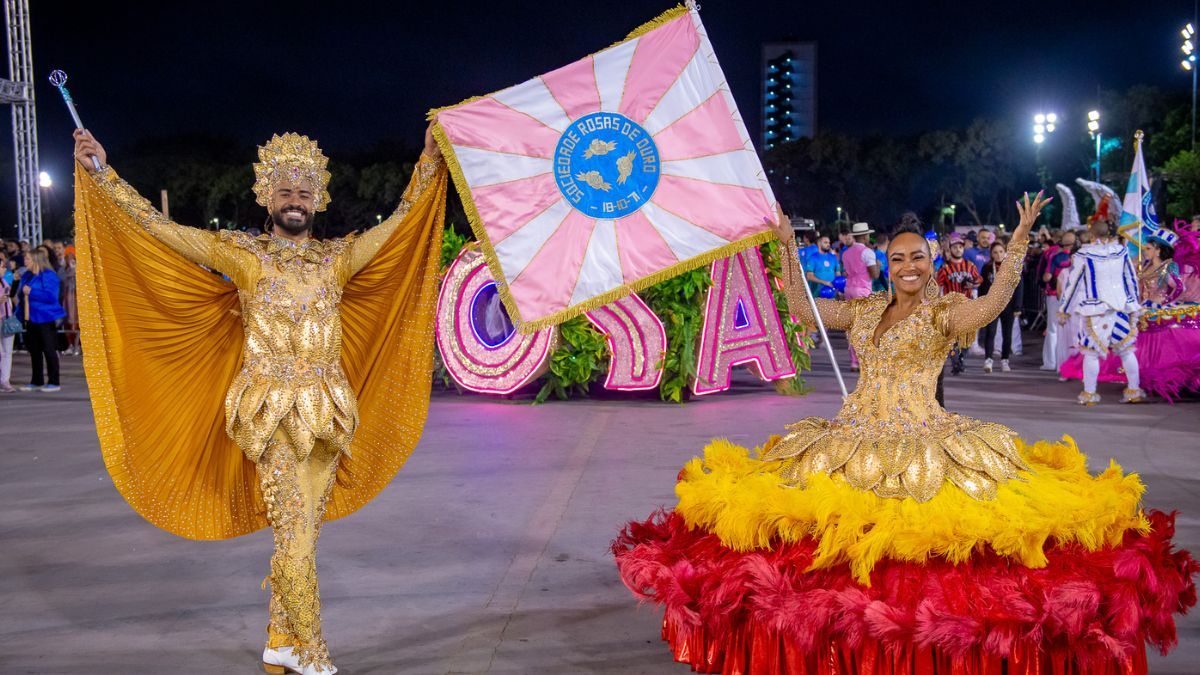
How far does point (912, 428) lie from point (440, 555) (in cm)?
292

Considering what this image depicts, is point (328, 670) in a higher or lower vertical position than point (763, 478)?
lower

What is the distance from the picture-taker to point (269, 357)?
4.20 meters

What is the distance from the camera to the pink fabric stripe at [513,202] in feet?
19.3

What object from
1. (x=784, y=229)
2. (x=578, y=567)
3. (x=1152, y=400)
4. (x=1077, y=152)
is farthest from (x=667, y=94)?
(x=1077, y=152)

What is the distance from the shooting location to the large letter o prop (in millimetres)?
11627

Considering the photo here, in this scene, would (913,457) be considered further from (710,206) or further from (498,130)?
(498,130)

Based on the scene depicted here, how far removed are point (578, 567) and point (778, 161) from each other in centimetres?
5250

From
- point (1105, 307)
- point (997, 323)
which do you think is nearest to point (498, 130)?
point (1105, 307)

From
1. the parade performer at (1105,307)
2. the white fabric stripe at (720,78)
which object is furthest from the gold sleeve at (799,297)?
the parade performer at (1105,307)

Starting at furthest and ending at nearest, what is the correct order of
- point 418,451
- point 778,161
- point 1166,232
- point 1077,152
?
point 778,161, point 1077,152, point 1166,232, point 418,451

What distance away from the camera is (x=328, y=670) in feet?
13.9

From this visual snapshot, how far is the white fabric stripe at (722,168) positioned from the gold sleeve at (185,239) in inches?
99.6

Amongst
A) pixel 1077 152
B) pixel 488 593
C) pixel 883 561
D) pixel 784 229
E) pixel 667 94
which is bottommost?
pixel 488 593

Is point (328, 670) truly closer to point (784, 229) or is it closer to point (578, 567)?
point (578, 567)
